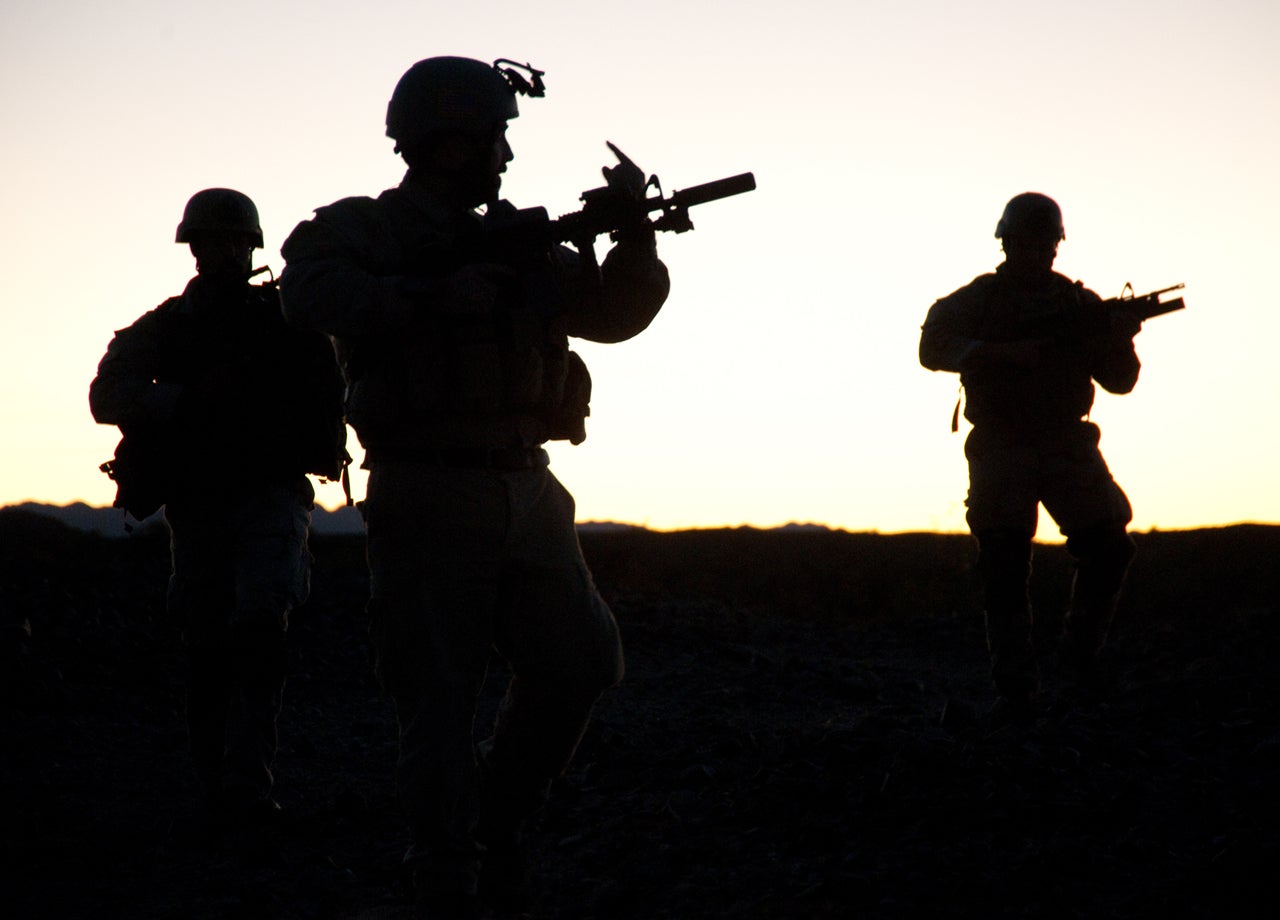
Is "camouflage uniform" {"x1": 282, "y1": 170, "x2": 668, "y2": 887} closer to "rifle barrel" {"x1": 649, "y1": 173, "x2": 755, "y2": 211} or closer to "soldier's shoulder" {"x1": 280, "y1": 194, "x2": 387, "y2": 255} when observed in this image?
"soldier's shoulder" {"x1": 280, "y1": 194, "x2": 387, "y2": 255}

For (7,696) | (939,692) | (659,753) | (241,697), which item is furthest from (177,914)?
(939,692)

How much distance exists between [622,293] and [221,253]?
7.83 feet

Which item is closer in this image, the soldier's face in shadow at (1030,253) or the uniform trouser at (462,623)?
the uniform trouser at (462,623)

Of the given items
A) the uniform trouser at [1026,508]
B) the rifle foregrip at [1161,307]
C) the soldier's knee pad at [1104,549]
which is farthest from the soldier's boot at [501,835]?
the rifle foregrip at [1161,307]

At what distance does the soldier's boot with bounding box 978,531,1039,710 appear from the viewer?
708cm

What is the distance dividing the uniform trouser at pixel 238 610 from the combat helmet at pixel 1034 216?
3751mm

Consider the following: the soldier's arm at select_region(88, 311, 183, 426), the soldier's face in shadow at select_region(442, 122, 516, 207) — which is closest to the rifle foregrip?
the soldier's face in shadow at select_region(442, 122, 516, 207)

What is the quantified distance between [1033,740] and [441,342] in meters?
2.96

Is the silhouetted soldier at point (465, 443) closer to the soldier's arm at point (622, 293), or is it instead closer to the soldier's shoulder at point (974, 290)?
the soldier's arm at point (622, 293)

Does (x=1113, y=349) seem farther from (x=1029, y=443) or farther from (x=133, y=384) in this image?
(x=133, y=384)

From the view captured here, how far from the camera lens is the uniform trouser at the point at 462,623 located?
4.18 meters

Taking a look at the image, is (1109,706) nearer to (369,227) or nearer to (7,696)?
(369,227)

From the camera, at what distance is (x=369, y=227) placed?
4.46 meters

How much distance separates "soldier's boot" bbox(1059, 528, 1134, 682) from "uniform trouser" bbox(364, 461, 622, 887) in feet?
12.4
